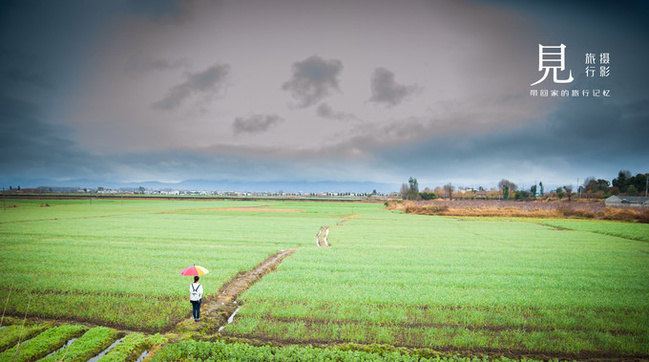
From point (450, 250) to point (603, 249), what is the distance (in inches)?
557

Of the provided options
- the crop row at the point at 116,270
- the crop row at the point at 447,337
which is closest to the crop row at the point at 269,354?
the crop row at the point at 447,337

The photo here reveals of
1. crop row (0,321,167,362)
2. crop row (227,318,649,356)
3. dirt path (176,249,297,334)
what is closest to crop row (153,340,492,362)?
crop row (227,318,649,356)

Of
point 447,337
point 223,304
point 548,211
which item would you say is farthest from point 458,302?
point 548,211

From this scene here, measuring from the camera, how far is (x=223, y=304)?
51.2ft

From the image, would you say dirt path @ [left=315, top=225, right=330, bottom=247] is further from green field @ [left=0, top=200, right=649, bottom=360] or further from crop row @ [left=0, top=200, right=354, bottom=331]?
green field @ [left=0, top=200, right=649, bottom=360]

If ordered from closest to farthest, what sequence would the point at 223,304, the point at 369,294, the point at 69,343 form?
the point at 69,343 < the point at 223,304 < the point at 369,294

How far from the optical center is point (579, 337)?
12.2 metres

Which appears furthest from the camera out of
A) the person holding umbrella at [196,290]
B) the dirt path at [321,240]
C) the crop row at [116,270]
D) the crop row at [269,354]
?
the dirt path at [321,240]

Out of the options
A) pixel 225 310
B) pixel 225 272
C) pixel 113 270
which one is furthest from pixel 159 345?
pixel 113 270

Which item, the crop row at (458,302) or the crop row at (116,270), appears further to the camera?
the crop row at (116,270)

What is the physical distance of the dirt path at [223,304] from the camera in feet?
42.9

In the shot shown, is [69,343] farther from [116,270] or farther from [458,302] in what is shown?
[458,302]

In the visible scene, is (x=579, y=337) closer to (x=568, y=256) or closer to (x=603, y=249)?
(x=568, y=256)

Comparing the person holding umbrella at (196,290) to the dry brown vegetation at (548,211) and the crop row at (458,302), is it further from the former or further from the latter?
the dry brown vegetation at (548,211)
